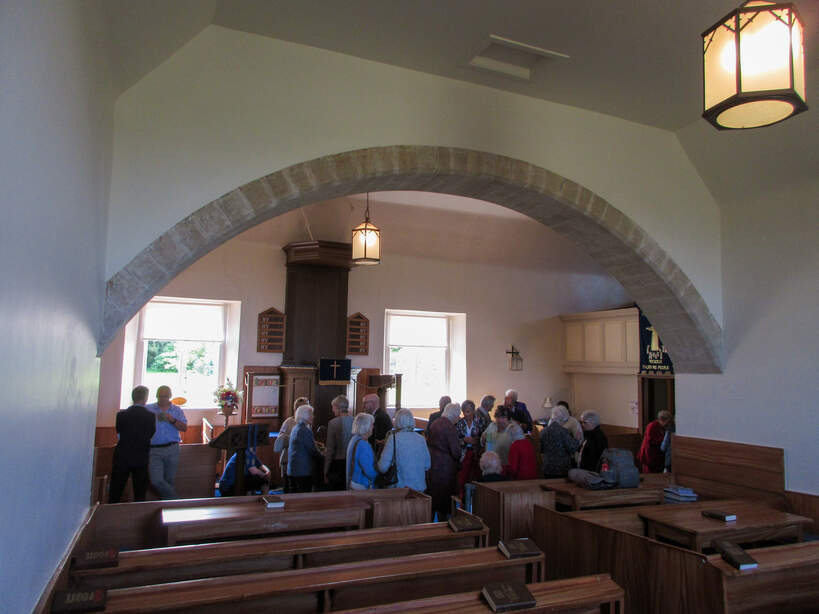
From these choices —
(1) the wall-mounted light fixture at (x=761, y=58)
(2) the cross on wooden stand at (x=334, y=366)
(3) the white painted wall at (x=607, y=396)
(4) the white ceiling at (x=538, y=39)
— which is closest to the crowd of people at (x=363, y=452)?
(2) the cross on wooden stand at (x=334, y=366)

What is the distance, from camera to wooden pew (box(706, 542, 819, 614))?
2809 mm

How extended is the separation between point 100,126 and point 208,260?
574cm

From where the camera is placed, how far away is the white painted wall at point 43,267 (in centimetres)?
131

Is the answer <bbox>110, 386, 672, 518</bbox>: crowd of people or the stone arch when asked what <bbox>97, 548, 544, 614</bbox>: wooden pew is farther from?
<bbox>110, 386, 672, 518</bbox>: crowd of people

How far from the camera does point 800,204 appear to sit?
15.8 feet

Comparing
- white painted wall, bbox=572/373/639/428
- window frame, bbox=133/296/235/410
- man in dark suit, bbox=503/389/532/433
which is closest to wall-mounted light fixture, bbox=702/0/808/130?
man in dark suit, bbox=503/389/532/433

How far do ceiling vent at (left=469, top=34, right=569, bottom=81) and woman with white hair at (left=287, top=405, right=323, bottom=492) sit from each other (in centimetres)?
325

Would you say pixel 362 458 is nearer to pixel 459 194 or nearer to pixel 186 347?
pixel 459 194

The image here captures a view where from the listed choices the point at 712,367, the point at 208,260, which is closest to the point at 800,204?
the point at 712,367

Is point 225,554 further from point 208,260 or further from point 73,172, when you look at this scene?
point 208,260

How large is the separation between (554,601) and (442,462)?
3.17m

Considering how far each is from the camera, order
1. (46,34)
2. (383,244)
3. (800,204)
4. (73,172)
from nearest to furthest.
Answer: (46,34)
(73,172)
(800,204)
(383,244)

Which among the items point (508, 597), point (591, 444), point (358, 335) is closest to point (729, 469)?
point (591, 444)

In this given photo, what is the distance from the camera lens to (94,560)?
2.57 metres
